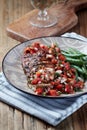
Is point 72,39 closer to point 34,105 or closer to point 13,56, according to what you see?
point 13,56

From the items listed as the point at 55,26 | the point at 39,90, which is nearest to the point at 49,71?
the point at 39,90

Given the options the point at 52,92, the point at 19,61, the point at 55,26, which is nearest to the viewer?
the point at 52,92

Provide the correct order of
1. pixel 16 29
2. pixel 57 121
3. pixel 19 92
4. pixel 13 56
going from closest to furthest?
pixel 57 121 < pixel 19 92 < pixel 13 56 < pixel 16 29

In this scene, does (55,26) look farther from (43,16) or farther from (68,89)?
(68,89)

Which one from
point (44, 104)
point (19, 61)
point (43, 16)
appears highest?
point (43, 16)

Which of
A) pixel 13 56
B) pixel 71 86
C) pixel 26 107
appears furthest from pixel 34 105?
pixel 13 56

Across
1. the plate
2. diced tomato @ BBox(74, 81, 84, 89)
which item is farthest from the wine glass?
diced tomato @ BBox(74, 81, 84, 89)
